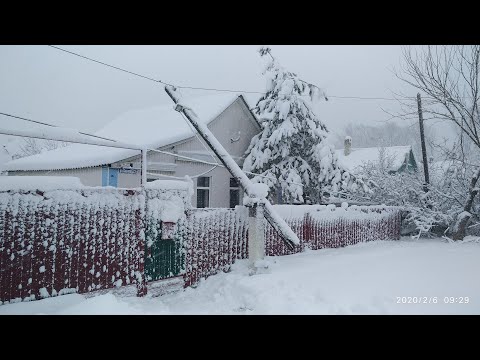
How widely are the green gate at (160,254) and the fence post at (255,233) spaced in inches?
61.5

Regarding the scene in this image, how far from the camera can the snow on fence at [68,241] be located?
4.52 m

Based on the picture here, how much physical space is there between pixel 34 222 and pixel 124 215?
4.48ft

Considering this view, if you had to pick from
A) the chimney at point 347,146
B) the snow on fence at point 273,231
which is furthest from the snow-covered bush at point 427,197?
the chimney at point 347,146

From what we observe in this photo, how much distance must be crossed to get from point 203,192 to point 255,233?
19.2ft

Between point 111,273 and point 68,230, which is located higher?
point 68,230

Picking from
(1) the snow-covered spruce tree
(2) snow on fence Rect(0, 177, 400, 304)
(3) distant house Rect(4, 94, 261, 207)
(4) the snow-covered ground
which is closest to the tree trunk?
(1) the snow-covered spruce tree

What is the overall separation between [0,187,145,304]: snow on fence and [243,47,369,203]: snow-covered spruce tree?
831 centimetres

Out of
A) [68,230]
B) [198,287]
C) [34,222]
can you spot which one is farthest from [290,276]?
[34,222]

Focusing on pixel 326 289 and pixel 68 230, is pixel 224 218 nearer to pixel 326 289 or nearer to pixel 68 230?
pixel 326 289

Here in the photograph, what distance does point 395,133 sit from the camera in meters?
52.1

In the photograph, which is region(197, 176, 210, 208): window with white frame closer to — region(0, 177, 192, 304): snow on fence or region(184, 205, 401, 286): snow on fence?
region(184, 205, 401, 286): snow on fence

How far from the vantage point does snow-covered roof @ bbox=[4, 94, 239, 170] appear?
10.7 metres

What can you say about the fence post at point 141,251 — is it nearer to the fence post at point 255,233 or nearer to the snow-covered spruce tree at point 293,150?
the fence post at point 255,233
